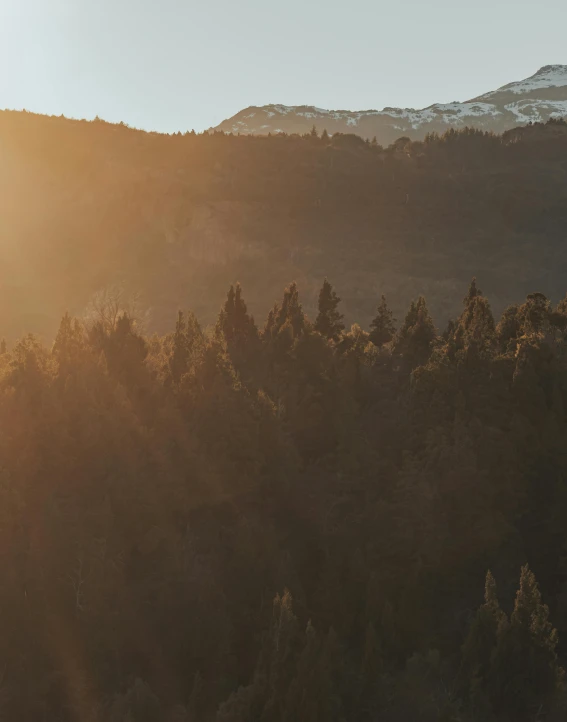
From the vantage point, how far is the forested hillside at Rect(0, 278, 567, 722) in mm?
20781

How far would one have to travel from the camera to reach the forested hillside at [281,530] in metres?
20.8

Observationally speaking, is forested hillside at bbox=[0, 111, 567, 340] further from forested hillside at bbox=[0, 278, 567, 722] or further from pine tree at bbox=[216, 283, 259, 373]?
forested hillside at bbox=[0, 278, 567, 722]

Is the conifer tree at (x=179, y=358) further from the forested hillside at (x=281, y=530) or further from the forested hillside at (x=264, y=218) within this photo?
the forested hillside at (x=264, y=218)

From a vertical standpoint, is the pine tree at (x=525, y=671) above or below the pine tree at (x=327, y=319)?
below

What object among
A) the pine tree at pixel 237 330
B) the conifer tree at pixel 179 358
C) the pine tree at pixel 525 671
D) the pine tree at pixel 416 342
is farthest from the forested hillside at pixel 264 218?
the pine tree at pixel 525 671

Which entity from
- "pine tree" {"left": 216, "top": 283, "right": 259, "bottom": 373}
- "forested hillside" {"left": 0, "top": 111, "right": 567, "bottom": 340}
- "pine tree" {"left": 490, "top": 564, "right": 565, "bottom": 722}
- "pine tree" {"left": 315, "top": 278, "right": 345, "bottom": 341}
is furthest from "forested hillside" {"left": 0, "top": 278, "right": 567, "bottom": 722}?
"forested hillside" {"left": 0, "top": 111, "right": 567, "bottom": 340}

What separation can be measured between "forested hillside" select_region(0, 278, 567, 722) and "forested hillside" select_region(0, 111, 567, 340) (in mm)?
63294

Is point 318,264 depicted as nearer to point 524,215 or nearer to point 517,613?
point 524,215

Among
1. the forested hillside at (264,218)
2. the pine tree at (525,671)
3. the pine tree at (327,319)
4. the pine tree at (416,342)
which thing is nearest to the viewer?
the pine tree at (525,671)

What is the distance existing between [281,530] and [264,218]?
100276 mm

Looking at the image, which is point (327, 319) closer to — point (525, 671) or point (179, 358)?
point (179, 358)

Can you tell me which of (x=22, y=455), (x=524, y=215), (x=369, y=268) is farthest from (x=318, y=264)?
(x=22, y=455)

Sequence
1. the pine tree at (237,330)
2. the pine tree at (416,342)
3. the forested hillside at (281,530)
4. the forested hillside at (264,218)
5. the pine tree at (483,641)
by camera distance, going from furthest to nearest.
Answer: the forested hillside at (264,218)
the pine tree at (416,342)
the pine tree at (237,330)
the pine tree at (483,641)
the forested hillside at (281,530)

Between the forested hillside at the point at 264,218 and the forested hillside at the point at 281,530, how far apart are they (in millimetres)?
63294
